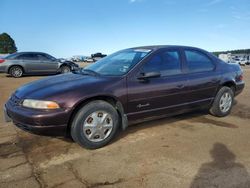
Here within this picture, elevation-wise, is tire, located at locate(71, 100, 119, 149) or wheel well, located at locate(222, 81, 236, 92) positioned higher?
wheel well, located at locate(222, 81, 236, 92)

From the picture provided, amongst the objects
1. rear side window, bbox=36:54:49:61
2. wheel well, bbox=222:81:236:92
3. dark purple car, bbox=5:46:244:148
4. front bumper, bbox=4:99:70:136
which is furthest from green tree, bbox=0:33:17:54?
front bumper, bbox=4:99:70:136

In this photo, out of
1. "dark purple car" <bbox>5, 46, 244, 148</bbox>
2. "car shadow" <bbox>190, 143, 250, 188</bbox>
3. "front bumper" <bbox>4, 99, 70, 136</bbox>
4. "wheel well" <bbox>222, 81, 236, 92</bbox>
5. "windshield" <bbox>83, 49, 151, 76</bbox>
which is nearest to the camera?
"car shadow" <bbox>190, 143, 250, 188</bbox>

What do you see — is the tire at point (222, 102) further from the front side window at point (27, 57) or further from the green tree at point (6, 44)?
the green tree at point (6, 44)

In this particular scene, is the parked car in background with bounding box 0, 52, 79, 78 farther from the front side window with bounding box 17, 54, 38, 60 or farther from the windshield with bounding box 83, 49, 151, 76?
the windshield with bounding box 83, 49, 151, 76

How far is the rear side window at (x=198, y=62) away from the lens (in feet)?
15.4

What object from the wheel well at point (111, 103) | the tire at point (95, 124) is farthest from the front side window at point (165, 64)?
the tire at point (95, 124)

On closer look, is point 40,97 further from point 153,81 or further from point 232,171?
point 232,171

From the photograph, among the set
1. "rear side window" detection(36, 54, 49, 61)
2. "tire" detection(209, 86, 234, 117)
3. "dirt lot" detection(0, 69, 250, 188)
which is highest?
"rear side window" detection(36, 54, 49, 61)

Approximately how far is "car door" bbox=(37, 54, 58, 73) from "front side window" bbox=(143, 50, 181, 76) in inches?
411

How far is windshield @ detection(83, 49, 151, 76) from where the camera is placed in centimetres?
409

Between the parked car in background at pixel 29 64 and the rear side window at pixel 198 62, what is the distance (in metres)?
9.03

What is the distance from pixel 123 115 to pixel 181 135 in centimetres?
113

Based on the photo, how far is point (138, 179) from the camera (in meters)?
2.81

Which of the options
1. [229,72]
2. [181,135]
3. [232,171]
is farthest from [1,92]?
[232,171]
